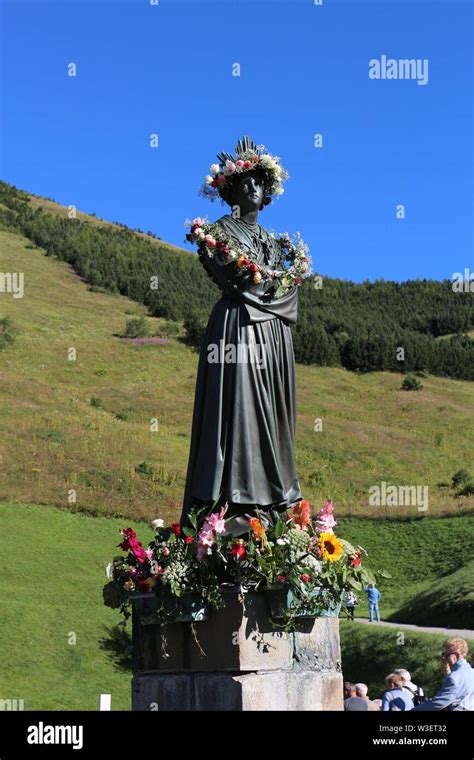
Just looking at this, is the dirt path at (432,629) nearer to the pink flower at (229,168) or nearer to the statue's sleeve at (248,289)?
the statue's sleeve at (248,289)

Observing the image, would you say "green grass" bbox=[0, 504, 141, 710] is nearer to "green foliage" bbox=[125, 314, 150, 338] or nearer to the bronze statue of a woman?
the bronze statue of a woman

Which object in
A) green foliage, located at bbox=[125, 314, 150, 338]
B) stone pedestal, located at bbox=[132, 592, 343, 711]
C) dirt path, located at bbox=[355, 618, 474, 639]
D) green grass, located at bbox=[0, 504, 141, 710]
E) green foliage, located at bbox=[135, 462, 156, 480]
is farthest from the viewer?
green foliage, located at bbox=[125, 314, 150, 338]

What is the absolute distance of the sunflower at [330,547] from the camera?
278 inches

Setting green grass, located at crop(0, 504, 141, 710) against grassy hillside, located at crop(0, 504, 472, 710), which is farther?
green grass, located at crop(0, 504, 141, 710)

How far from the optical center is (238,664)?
656 cm

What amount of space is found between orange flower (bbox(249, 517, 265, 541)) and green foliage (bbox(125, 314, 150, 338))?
242ft

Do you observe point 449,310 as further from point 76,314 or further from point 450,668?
point 450,668

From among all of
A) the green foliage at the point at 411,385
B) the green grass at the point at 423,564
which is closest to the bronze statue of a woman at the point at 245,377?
the green grass at the point at 423,564

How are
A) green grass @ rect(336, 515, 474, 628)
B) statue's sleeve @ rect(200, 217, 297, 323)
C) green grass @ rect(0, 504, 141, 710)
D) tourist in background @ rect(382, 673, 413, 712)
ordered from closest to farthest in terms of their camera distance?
statue's sleeve @ rect(200, 217, 297, 323) → tourist in background @ rect(382, 673, 413, 712) → green grass @ rect(0, 504, 141, 710) → green grass @ rect(336, 515, 474, 628)

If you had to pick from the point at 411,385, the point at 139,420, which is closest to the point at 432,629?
the point at 139,420

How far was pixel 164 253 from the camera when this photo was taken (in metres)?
114

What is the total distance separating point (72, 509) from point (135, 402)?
79.6ft

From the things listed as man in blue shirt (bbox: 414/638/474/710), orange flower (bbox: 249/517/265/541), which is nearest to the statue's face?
orange flower (bbox: 249/517/265/541)

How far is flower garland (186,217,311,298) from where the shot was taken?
766 cm
